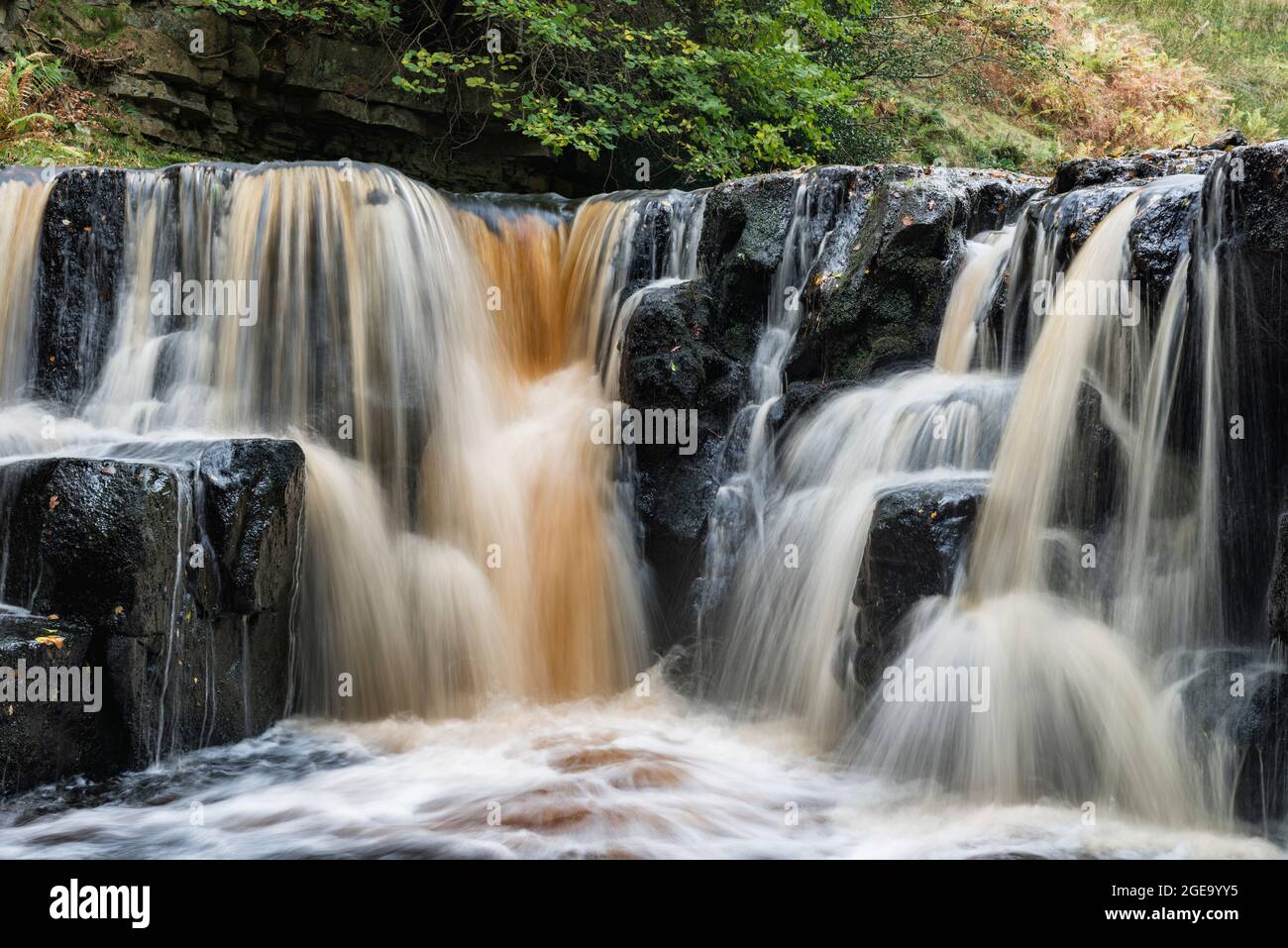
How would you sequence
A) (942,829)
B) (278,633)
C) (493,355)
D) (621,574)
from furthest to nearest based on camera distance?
1. (493,355)
2. (621,574)
3. (278,633)
4. (942,829)

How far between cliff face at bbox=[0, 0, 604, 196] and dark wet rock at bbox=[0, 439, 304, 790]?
6.40m

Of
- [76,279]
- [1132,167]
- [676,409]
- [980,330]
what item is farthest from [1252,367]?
[76,279]

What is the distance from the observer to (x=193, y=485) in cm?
563

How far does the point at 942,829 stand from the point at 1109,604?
1295 millimetres

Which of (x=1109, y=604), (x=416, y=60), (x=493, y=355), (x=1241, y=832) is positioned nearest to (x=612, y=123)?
(x=416, y=60)

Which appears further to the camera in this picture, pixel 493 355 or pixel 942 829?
pixel 493 355

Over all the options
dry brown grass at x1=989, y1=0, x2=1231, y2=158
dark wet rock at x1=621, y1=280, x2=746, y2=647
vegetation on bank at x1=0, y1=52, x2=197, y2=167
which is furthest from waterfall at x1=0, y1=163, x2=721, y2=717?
dry brown grass at x1=989, y1=0, x2=1231, y2=158

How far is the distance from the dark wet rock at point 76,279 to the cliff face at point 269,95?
12.9ft

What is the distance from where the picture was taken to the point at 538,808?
494 centimetres

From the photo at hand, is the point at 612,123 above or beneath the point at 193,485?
above

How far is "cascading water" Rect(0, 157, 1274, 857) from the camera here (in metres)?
4.76

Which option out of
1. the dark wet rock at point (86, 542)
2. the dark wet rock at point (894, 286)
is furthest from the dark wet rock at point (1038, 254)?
the dark wet rock at point (86, 542)

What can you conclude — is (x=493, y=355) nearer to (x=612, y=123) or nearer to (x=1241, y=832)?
(x=612, y=123)

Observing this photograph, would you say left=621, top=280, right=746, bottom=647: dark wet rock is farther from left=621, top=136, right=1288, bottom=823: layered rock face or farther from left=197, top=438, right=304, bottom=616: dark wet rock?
left=197, top=438, right=304, bottom=616: dark wet rock
